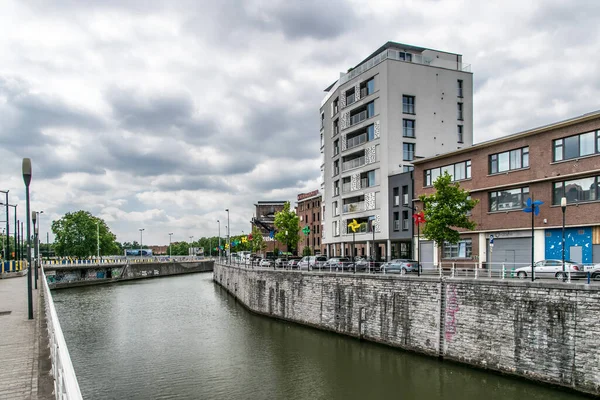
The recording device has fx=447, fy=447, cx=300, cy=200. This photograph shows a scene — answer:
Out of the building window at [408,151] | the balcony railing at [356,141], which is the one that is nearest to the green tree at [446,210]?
the building window at [408,151]

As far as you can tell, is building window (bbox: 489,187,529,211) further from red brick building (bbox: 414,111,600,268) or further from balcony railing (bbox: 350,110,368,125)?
balcony railing (bbox: 350,110,368,125)

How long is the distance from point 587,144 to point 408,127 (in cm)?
2411

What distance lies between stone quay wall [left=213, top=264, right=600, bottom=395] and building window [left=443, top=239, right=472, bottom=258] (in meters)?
14.2

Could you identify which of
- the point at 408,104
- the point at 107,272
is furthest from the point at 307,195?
the point at 408,104

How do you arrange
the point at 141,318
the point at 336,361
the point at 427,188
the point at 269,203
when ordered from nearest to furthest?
the point at 336,361
the point at 141,318
the point at 427,188
the point at 269,203

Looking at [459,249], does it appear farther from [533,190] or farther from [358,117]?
[358,117]

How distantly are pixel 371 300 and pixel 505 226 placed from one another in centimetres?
1450

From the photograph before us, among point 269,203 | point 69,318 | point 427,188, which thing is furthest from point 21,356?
point 269,203

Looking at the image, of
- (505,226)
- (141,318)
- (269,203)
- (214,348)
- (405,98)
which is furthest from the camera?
(269,203)

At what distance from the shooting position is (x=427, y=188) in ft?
144

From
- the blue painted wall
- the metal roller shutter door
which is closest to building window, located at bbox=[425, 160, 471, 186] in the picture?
the metal roller shutter door

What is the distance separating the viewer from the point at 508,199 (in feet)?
114

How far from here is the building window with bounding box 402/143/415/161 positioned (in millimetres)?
51438

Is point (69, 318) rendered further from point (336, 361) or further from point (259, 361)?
point (336, 361)
